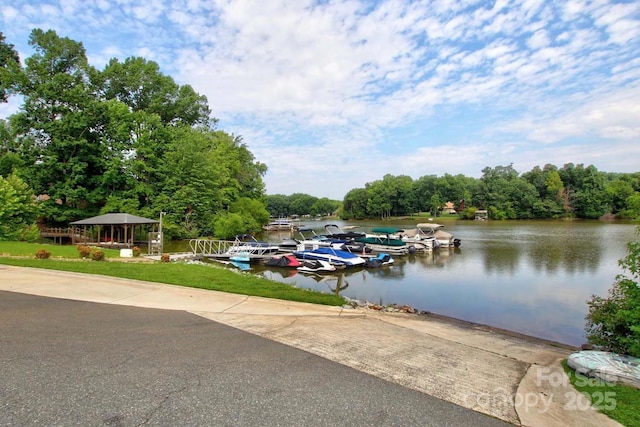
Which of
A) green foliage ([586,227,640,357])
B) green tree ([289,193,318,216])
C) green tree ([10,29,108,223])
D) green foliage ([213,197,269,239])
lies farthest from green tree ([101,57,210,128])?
green tree ([289,193,318,216])

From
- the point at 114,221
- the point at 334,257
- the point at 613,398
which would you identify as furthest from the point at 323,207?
the point at 613,398

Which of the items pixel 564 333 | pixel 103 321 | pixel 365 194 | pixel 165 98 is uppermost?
pixel 165 98

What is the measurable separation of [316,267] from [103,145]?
1143 inches

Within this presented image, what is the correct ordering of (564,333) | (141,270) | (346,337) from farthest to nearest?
(141,270), (564,333), (346,337)

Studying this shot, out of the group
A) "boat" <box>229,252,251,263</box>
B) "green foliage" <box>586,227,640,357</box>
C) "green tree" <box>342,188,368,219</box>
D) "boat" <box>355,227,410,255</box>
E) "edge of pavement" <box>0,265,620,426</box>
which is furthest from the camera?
"green tree" <box>342,188,368,219</box>

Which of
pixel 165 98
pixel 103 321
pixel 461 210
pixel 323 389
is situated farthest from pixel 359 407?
pixel 461 210

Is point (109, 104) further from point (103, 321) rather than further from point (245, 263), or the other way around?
point (103, 321)

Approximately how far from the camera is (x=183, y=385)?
14.2 feet

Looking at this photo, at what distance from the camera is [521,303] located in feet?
52.1

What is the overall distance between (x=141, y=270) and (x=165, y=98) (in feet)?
134

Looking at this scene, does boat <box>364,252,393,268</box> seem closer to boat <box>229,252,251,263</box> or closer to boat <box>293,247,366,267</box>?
boat <box>293,247,366,267</box>

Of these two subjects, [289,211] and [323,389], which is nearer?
[323,389]

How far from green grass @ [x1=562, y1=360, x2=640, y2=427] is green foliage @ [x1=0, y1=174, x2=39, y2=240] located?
31.1 metres

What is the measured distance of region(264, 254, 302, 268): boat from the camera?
25.8m
